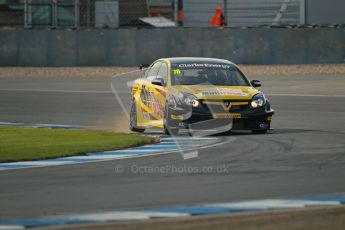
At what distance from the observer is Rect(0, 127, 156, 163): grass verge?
14.2 metres

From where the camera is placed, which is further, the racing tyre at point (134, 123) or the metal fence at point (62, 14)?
the metal fence at point (62, 14)

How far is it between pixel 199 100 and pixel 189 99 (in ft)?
0.51

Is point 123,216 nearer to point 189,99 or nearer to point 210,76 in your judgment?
point 189,99

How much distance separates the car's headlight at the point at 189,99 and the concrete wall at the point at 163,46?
15.9 metres

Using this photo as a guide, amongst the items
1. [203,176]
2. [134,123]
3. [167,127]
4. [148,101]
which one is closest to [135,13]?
[134,123]

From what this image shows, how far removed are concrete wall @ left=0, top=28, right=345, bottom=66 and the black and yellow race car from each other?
46.9 ft

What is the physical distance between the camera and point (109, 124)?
20297mm

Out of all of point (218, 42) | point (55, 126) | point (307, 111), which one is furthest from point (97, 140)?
point (218, 42)

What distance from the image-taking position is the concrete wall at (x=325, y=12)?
3556 centimetres

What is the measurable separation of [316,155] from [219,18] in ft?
69.1

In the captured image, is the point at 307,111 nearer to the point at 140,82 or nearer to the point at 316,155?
the point at 140,82

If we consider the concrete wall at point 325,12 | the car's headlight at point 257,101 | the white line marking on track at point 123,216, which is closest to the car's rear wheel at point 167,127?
the car's headlight at point 257,101

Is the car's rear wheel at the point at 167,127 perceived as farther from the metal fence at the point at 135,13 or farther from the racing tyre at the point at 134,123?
the metal fence at the point at 135,13

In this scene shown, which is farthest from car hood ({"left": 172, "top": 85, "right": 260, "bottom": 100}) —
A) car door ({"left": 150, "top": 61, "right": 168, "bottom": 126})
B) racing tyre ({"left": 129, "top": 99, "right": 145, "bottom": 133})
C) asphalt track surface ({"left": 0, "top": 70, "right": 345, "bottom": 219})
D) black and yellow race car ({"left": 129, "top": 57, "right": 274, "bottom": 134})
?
racing tyre ({"left": 129, "top": 99, "right": 145, "bottom": 133})
